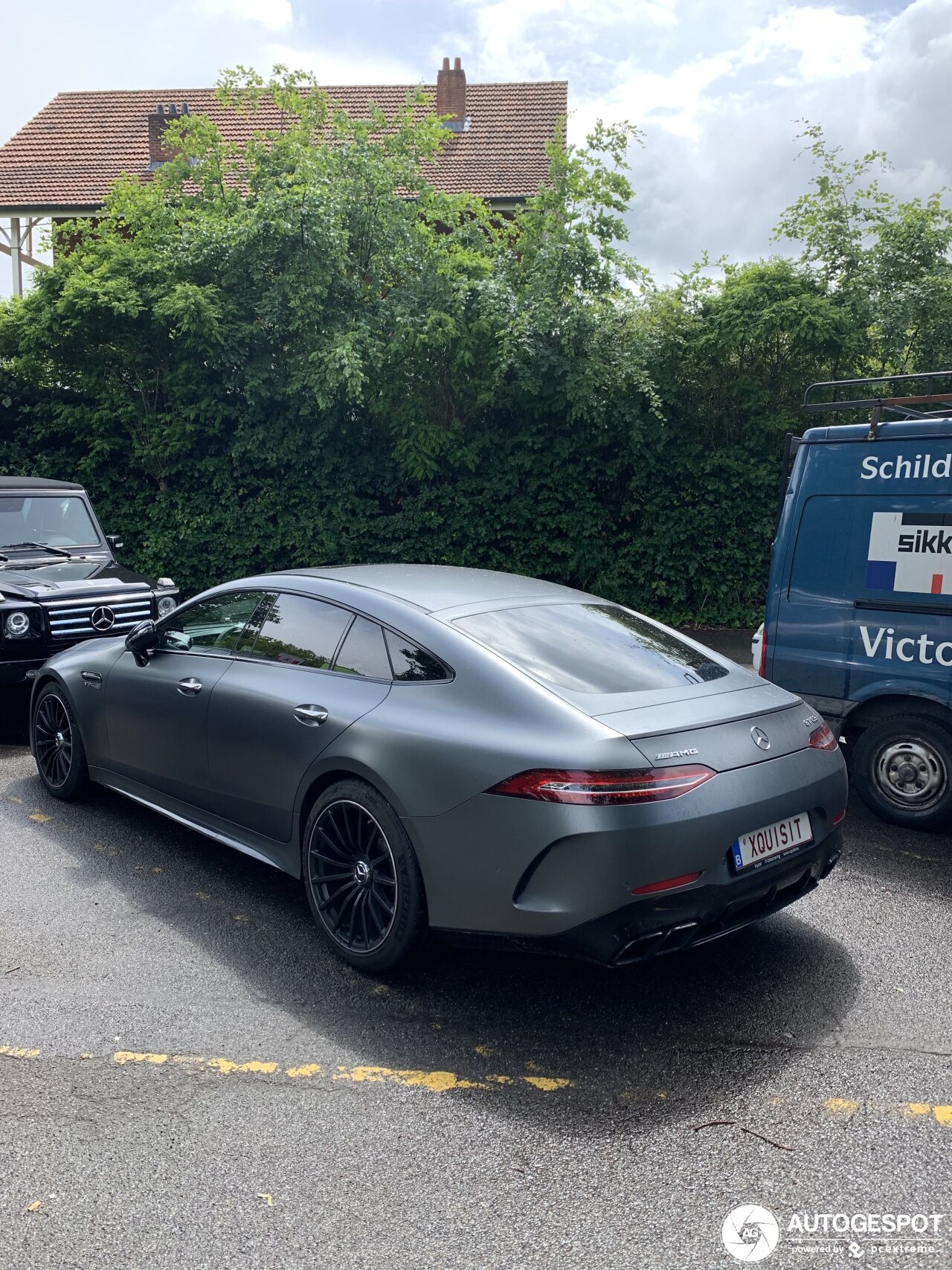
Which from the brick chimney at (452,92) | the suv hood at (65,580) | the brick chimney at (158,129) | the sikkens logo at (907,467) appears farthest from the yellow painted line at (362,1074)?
the brick chimney at (452,92)

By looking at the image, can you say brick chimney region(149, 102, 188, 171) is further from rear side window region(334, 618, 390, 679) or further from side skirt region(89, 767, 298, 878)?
rear side window region(334, 618, 390, 679)

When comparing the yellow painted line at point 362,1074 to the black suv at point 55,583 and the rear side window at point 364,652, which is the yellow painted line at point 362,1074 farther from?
the black suv at point 55,583

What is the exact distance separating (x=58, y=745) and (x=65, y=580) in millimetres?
2535

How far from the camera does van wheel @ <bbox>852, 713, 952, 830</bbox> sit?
5598 millimetres

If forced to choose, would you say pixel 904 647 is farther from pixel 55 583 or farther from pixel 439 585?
pixel 55 583

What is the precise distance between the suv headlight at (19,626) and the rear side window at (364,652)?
434cm

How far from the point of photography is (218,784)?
4617mm

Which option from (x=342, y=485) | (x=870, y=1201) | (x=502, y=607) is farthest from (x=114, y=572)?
(x=870, y=1201)

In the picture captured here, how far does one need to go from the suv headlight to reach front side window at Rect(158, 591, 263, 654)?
2746 millimetres

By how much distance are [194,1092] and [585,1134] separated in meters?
1.19

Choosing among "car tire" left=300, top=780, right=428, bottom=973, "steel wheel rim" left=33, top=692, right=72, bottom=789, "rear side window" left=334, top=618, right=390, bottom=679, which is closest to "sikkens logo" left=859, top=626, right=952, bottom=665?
"rear side window" left=334, top=618, right=390, bottom=679

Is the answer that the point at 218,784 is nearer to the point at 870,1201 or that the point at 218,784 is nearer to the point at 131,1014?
the point at 131,1014

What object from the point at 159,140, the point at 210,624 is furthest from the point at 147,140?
the point at 210,624

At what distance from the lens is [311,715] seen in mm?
4082
